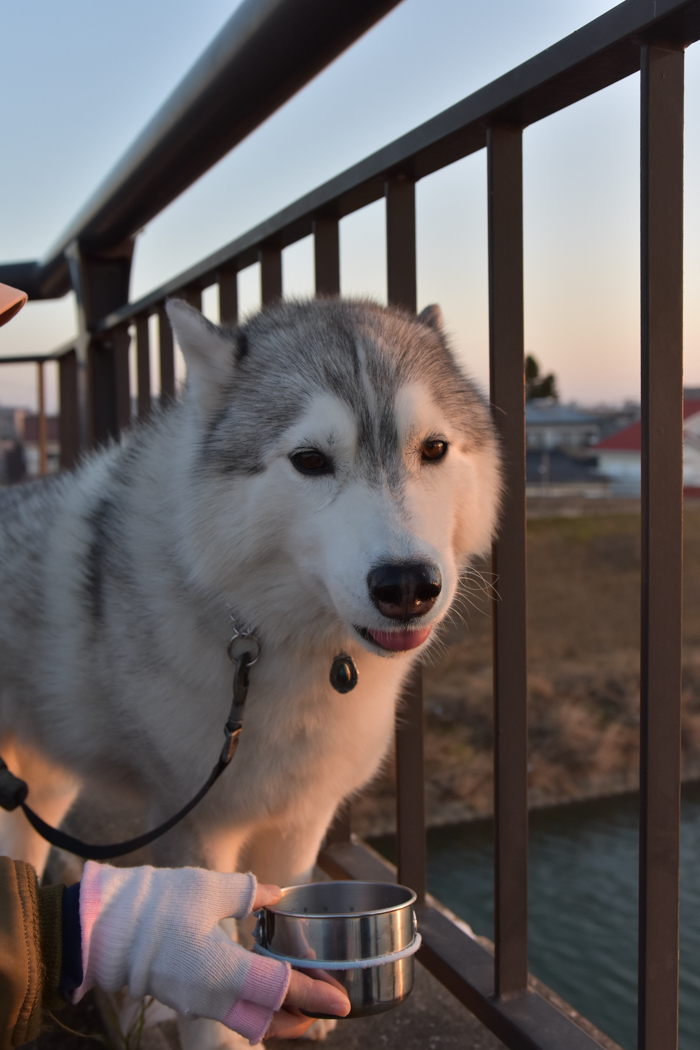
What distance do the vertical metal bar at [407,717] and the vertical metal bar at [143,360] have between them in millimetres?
1591

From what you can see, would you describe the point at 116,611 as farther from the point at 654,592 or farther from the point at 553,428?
the point at 553,428

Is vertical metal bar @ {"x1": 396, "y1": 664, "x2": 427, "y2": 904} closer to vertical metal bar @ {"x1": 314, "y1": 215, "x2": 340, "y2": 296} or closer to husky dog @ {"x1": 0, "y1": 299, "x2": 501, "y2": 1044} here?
husky dog @ {"x1": 0, "y1": 299, "x2": 501, "y2": 1044}

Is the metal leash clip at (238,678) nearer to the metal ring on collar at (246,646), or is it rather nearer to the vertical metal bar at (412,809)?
the metal ring on collar at (246,646)

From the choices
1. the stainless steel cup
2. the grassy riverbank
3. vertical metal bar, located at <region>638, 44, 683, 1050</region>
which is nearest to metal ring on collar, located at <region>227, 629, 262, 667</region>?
the stainless steel cup

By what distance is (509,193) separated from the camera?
1356 mm

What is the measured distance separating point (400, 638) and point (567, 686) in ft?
63.0

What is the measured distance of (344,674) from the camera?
1453mm

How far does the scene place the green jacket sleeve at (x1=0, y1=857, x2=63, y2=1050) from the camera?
38.8 inches

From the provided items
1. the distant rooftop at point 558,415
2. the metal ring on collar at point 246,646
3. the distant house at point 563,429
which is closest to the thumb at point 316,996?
the metal ring on collar at point 246,646

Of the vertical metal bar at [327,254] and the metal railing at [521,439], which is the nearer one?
the metal railing at [521,439]

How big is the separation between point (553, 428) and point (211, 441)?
49.0m

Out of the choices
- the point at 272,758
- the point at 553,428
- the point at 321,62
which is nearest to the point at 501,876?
the point at 272,758

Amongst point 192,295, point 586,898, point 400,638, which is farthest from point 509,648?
point 586,898

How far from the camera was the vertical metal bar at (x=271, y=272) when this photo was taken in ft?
7.22
